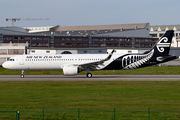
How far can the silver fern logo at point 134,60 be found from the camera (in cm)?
4256

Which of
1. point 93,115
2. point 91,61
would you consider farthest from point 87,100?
point 91,61

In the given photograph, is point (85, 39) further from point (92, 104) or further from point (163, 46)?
point (92, 104)

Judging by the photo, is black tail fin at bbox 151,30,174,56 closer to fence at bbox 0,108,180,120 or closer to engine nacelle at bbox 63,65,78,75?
engine nacelle at bbox 63,65,78,75

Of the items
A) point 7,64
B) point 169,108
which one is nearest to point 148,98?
point 169,108

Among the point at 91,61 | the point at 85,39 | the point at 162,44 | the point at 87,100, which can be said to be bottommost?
the point at 87,100

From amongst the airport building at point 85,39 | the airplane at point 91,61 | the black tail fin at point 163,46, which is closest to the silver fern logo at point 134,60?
the airplane at point 91,61

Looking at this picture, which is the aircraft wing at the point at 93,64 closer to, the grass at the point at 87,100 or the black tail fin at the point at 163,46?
the black tail fin at the point at 163,46

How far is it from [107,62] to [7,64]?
16377mm

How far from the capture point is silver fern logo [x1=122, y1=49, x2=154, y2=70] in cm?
4256

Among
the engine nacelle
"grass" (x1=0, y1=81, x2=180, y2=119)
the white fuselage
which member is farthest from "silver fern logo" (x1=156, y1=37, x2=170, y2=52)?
"grass" (x1=0, y1=81, x2=180, y2=119)

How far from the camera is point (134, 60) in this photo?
140 feet

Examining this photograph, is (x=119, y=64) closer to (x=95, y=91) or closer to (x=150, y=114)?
(x=95, y=91)

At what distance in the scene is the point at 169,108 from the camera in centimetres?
1870

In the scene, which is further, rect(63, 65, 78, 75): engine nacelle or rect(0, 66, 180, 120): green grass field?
rect(63, 65, 78, 75): engine nacelle
